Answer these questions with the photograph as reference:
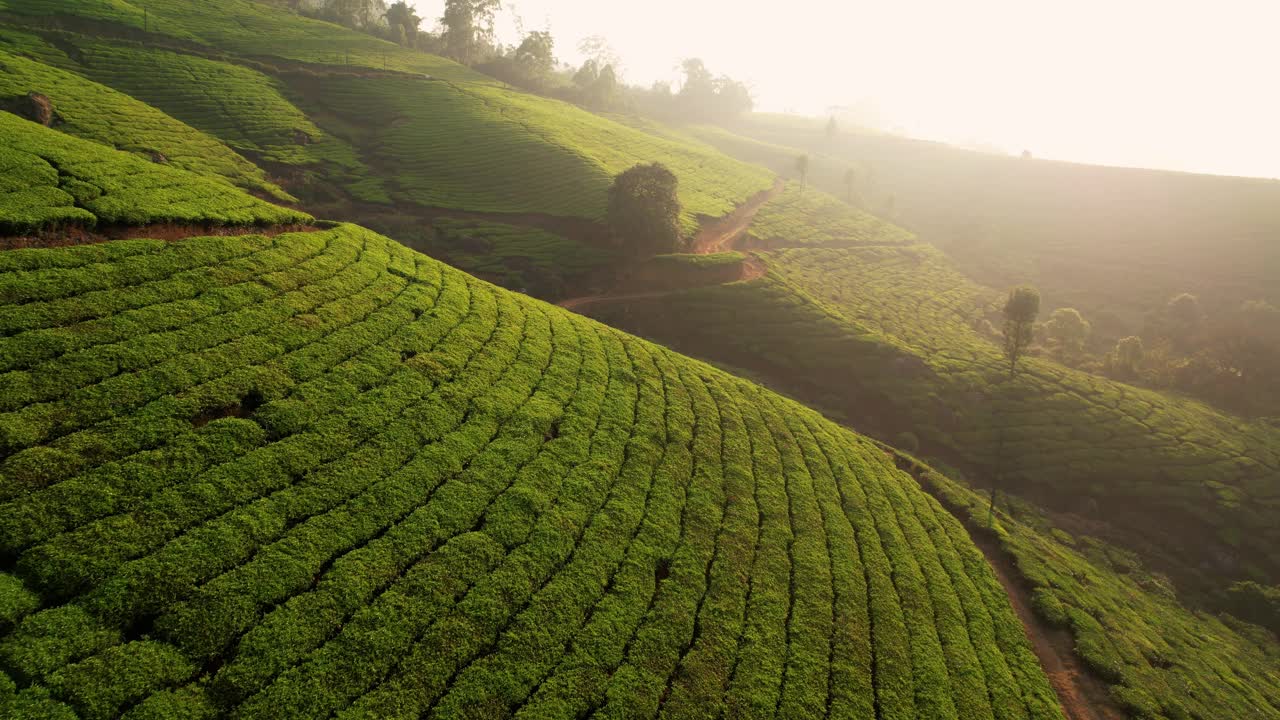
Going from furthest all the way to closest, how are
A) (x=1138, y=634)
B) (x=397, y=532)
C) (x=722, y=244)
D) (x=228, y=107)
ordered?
(x=722, y=244)
(x=228, y=107)
(x=1138, y=634)
(x=397, y=532)

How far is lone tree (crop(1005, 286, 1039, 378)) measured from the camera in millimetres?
46500

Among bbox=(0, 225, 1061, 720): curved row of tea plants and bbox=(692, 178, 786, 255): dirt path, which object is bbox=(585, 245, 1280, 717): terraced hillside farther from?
bbox=(0, 225, 1061, 720): curved row of tea plants

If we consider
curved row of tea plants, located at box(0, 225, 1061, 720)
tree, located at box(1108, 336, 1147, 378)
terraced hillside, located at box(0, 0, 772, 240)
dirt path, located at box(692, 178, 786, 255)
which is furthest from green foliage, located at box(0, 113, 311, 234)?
tree, located at box(1108, 336, 1147, 378)

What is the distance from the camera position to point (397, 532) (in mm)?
16688

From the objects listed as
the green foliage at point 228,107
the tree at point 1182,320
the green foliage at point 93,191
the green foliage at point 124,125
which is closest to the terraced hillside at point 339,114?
the green foliage at point 228,107

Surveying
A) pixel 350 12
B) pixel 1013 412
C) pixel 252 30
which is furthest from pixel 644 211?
pixel 350 12

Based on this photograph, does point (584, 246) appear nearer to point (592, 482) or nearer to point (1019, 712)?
point (592, 482)

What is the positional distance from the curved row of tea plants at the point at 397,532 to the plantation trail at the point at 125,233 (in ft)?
5.15

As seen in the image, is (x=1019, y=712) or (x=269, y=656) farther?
(x=1019, y=712)

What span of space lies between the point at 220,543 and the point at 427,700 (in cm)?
656

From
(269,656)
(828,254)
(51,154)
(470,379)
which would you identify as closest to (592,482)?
(470,379)

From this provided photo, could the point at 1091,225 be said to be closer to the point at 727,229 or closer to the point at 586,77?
the point at 727,229

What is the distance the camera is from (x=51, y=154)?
81.8ft

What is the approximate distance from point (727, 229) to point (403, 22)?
282 ft
